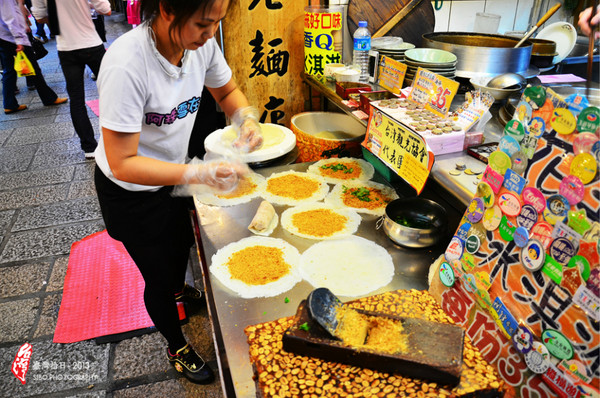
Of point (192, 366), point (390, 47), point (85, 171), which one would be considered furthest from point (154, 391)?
point (85, 171)

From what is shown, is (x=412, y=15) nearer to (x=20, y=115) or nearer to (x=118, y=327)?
(x=118, y=327)

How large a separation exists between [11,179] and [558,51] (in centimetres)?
576

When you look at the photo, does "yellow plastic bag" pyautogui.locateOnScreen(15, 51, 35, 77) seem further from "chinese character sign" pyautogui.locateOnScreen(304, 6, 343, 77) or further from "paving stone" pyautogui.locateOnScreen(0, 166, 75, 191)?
"chinese character sign" pyautogui.locateOnScreen(304, 6, 343, 77)

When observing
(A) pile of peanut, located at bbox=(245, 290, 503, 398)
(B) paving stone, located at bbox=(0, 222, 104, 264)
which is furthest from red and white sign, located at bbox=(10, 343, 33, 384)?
(A) pile of peanut, located at bbox=(245, 290, 503, 398)

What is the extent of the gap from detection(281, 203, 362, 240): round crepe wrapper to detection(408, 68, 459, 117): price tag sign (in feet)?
2.35

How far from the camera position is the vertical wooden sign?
2979mm

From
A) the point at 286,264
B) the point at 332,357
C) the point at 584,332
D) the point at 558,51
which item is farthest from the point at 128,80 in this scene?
the point at 558,51

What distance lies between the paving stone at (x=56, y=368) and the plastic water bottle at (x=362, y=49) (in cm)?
255

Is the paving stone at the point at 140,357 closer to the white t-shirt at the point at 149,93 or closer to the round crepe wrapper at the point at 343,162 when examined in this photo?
the white t-shirt at the point at 149,93

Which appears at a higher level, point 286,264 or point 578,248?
point 578,248

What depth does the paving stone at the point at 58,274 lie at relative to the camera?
3148 millimetres

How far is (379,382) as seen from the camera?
1.12 m

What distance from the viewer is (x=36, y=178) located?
4.80 m

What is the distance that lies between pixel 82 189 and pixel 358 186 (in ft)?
11.4
